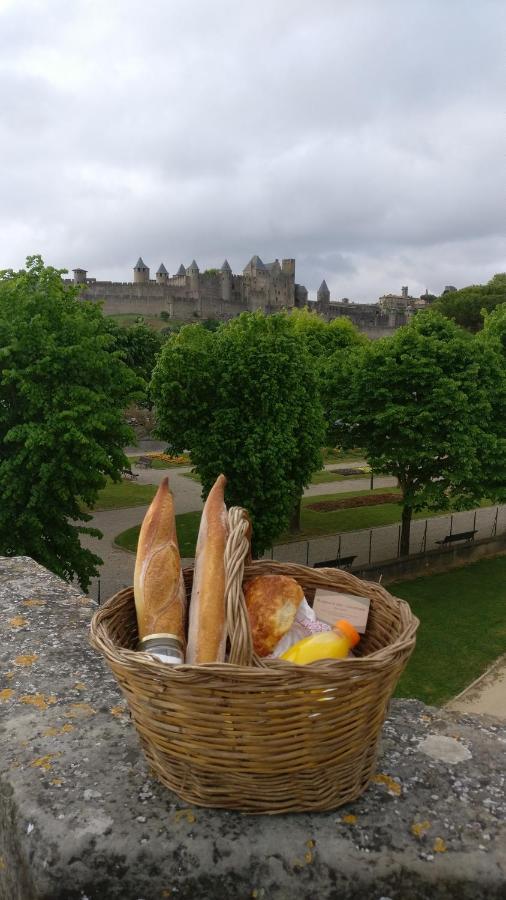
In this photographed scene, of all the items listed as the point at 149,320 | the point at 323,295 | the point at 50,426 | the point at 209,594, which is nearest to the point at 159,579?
the point at 209,594

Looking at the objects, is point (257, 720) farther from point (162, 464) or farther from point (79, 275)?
point (79, 275)

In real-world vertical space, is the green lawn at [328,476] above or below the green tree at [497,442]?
below

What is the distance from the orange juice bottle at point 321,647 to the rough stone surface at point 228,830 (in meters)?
0.59

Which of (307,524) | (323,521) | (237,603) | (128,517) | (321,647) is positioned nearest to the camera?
(237,603)

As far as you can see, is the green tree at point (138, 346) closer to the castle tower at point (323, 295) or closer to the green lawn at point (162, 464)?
the green lawn at point (162, 464)

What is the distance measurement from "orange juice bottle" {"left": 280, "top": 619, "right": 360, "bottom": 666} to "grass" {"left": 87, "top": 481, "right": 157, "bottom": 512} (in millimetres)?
26663

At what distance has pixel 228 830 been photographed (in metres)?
2.41

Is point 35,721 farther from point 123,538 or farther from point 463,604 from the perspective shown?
point 123,538

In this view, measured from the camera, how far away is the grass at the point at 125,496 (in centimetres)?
3003

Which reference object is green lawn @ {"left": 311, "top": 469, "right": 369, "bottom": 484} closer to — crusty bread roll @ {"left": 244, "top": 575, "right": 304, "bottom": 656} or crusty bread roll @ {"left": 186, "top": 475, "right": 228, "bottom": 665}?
crusty bread roll @ {"left": 244, "top": 575, "right": 304, "bottom": 656}

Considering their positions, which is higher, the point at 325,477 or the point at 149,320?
the point at 149,320

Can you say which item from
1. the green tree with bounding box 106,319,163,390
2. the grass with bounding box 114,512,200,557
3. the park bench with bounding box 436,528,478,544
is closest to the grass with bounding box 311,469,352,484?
the grass with bounding box 114,512,200,557

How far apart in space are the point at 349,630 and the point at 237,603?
609 mm

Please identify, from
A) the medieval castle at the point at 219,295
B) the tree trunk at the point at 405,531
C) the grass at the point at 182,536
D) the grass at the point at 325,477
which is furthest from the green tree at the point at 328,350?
the medieval castle at the point at 219,295
